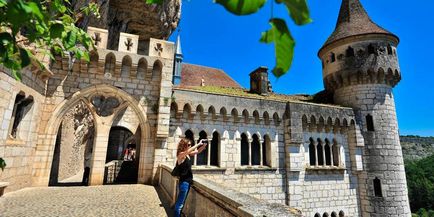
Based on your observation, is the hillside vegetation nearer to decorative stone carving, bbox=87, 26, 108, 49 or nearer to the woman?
the woman

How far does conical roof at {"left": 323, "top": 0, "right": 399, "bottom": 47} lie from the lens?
1413 cm

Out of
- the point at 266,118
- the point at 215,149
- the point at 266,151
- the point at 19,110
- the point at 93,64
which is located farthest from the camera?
the point at 266,151

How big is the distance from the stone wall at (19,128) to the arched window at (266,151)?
9290 mm

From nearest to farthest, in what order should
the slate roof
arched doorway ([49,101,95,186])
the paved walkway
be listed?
the paved walkway
arched doorway ([49,101,95,186])
the slate roof

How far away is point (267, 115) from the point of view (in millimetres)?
11531

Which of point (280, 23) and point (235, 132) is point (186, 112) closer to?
point (235, 132)

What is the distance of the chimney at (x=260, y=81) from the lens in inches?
545

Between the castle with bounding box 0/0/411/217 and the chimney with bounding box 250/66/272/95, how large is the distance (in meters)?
0.06

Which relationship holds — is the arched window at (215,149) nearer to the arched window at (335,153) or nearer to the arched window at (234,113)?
the arched window at (234,113)

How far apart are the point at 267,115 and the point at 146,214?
26.6 feet

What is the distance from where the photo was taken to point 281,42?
2.22ft

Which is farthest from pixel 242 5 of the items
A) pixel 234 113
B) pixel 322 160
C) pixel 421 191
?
pixel 421 191

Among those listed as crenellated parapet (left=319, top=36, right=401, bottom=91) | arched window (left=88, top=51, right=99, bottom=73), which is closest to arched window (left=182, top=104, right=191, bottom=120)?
arched window (left=88, top=51, right=99, bottom=73)

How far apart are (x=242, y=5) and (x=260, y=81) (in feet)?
44.7
